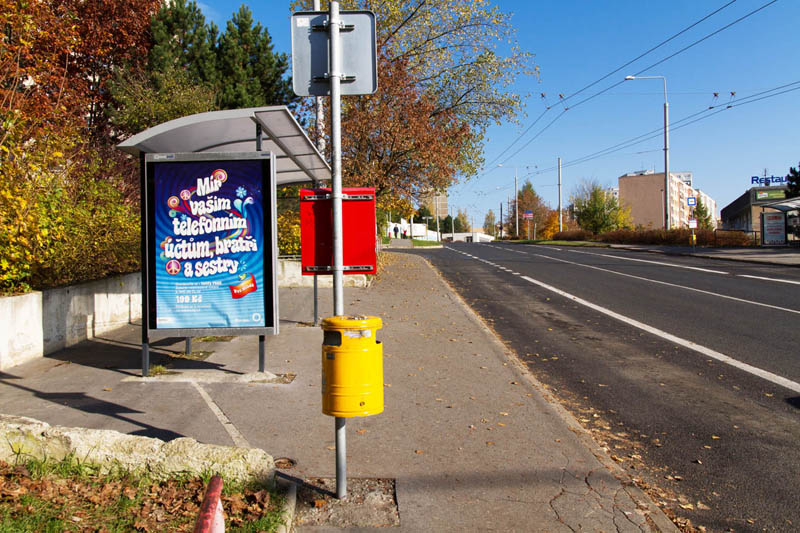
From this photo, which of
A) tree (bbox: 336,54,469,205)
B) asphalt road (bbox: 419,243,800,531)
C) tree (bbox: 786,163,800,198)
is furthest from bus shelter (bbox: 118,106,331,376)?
tree (bbox: 786,163,800,198)

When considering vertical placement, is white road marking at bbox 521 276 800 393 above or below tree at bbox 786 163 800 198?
below

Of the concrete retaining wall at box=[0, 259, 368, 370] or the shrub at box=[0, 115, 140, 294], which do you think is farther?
the concrete retaining wall at box=[0, 259, 368, 370]

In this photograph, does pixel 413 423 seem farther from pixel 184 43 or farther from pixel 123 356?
pixel 184 43

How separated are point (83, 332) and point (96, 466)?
5456mm

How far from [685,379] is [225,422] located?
16.5 ft

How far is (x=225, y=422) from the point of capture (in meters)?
5.08

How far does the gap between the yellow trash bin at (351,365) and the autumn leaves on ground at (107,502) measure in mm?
682

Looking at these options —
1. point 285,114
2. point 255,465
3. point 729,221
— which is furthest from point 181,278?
point 729,221

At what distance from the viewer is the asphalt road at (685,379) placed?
13.6ft

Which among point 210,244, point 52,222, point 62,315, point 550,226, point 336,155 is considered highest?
point 550,226

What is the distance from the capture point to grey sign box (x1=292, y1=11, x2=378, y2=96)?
13.3ft

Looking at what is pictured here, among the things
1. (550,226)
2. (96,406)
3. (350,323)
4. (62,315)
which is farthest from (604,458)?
(550,226)

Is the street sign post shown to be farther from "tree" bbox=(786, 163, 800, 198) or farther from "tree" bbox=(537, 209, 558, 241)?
"tree" bbox=(537, 209, 558, 241)

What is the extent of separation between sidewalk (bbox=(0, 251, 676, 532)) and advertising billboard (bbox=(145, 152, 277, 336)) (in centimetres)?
68
